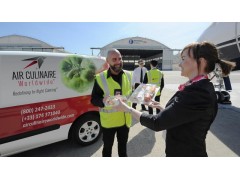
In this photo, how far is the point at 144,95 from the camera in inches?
71.8

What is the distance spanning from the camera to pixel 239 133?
4324 millimetres

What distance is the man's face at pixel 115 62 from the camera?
238 cm

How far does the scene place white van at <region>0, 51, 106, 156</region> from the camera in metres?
2.64

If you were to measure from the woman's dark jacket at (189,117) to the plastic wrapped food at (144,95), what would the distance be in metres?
0.34

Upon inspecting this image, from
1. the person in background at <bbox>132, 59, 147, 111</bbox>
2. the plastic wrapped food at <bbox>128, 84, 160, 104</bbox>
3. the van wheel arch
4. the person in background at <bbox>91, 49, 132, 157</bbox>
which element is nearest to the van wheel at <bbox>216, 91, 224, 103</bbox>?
the person in background at <bbox>132, 59, 147, 111</bbox>

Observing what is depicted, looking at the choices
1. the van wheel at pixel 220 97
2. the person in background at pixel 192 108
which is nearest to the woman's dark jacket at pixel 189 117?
the person in background at pixel 192 108

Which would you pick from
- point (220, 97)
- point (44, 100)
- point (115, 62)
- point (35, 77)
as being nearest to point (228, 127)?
point (220, 97)

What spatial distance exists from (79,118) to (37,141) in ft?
2.80

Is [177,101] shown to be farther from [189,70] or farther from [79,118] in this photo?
[79,118]

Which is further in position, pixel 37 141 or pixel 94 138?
pixel 94 138

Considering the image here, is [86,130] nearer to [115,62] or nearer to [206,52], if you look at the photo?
[115,62]

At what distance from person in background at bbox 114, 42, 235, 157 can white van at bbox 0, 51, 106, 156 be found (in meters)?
2.01


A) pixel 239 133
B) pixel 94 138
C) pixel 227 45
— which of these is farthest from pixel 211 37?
pixel 94 138

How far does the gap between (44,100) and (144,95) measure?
1.89 meters
